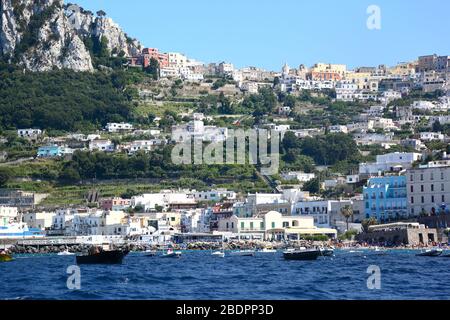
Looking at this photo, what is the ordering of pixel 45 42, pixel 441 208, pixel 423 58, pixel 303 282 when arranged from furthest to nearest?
1. pixel 423 58
2. pixel 45 42
3. pixel 441 208
4. pixel 303 282

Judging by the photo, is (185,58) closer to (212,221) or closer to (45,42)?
(45,42)

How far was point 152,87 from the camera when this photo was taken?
16612cm

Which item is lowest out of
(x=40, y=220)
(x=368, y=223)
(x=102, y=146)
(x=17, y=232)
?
(x=17, y=232)

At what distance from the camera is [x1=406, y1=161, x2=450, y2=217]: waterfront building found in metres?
79.0

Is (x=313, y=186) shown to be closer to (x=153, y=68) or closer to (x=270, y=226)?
(x=270, y=226)

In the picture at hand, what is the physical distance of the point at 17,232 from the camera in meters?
94.1

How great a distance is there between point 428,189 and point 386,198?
5.94 meters

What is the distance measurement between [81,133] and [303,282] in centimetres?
11005

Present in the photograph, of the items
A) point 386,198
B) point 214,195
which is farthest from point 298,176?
point 386,198

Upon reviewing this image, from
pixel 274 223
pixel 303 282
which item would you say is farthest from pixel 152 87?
pixel 303 282

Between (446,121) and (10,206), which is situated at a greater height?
(446,121)

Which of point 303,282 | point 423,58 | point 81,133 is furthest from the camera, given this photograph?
point 423,58

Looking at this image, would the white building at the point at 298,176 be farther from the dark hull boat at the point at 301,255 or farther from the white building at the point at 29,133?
the dark hull boat at the point at 301,255

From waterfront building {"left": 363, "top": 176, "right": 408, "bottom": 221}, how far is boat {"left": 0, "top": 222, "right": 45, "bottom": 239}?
1154 inches
